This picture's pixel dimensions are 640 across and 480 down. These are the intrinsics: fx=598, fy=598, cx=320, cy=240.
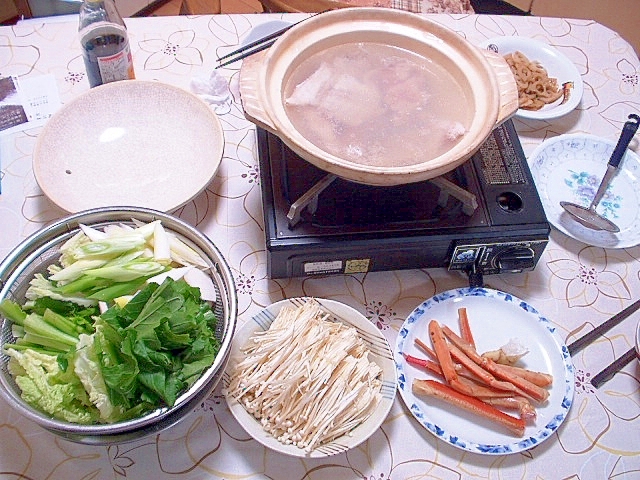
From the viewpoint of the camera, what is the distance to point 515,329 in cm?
133

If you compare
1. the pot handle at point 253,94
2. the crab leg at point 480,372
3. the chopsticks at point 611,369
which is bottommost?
the chopsticks at point 611,369

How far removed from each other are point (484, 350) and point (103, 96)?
3.66 feet

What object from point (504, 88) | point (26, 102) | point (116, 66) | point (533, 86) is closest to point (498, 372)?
point (504, 88)

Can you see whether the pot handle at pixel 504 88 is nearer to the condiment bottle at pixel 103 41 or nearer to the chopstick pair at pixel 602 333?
the chopstick pair at pixel 602 333

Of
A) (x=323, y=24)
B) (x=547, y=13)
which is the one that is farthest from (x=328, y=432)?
(x=547, y=13)

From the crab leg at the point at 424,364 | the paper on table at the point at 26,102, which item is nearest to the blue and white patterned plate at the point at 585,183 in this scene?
the crab leg at the point at 424,364

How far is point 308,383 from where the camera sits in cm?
113

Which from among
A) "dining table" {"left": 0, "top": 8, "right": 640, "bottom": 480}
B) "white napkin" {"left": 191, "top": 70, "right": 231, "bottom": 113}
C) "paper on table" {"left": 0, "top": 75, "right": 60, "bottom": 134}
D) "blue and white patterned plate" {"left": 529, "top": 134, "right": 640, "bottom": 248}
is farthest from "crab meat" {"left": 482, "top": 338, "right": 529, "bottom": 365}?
"paper on table" {"left": 0, "top": 75, "right": 60, "bottom": 134}

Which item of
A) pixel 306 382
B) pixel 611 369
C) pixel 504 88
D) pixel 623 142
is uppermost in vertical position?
pixel 504 88

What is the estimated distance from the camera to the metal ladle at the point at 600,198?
148cm

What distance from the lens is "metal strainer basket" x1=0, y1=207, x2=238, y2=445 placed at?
990 millimetres

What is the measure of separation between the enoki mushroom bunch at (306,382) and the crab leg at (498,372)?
7.9 inches

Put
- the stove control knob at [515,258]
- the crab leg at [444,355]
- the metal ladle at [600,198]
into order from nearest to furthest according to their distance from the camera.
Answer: the crab leg at [444,355] → the stove control knob at [515,258] → the metal ladle at [600,198]

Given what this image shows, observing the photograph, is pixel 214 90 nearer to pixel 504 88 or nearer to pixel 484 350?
pixel 504 88
